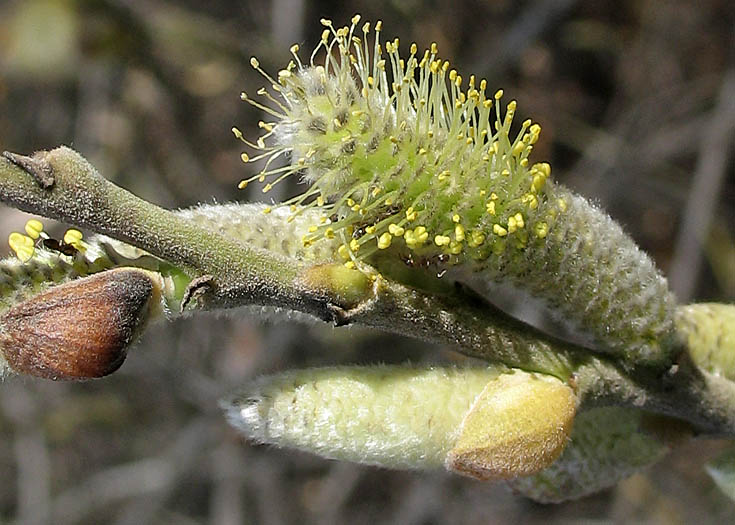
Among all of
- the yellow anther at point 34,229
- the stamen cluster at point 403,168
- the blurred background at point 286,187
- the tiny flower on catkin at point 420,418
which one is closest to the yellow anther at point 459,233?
the stamen cluster at point 403,168

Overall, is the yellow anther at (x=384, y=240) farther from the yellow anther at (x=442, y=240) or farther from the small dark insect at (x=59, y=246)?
the small dark insect at (x=59, y=246)

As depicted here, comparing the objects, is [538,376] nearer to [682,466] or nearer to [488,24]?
[682,466]

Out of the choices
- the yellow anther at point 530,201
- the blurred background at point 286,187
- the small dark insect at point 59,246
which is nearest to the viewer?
the small dark insect at point 59,246

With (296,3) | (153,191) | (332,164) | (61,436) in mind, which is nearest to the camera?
(332,164)

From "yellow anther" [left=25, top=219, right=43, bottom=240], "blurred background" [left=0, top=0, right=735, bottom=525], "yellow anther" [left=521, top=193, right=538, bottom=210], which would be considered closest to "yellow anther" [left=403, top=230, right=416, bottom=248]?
"yellow anther" [left=521, top=193, right=538, bottom=210]

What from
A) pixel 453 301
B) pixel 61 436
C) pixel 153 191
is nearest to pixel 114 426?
pixel 61 436
